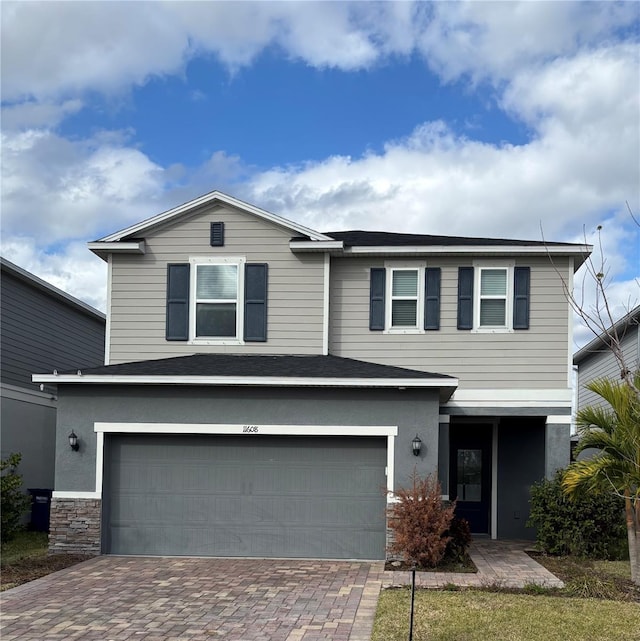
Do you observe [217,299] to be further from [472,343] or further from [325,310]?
[472,343]

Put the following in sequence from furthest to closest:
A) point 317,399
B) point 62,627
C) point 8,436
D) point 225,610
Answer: point 8,436 → point 317,399 → point 225,610 → point 62,627

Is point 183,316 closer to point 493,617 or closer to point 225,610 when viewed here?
point 225,610

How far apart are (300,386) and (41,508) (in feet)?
24.1

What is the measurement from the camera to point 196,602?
985 cm

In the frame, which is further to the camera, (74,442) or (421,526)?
(74,442)

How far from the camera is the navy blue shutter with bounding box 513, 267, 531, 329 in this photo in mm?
15750

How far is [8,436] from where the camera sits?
1720cm

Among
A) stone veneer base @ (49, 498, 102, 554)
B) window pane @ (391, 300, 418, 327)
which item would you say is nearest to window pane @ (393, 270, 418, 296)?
window pane @ (391, 300, 418, 327)

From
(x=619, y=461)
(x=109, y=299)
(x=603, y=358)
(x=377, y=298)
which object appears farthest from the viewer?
(x=603, y=358)

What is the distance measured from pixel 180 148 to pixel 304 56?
148 inches

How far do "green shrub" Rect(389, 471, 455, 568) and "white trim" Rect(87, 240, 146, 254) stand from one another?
739cm

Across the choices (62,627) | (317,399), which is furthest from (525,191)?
(62,627)

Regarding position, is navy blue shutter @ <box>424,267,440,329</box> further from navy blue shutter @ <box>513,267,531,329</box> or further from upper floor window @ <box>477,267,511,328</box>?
navy blue shutter @ <box>513,267,531,329</box>

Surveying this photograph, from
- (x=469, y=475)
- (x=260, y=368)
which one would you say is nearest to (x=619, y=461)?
(x=260, y=368)
